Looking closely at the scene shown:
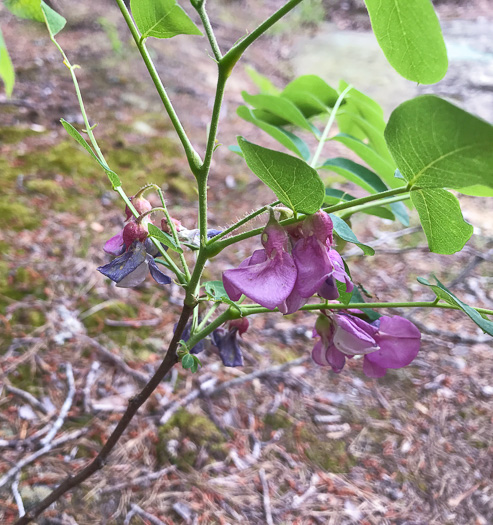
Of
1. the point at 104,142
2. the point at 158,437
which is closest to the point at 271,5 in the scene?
the point at 104,142

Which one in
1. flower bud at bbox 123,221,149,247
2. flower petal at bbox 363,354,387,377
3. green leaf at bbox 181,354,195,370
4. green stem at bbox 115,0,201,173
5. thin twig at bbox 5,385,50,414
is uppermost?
green stem at bbox 115,0,201,173

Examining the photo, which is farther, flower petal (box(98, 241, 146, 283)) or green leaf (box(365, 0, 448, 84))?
flower petal (box(98, 241, 146, 283))

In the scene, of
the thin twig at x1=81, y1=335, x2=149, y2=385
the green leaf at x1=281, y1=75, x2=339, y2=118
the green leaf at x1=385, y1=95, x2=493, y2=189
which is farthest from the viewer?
the thin twig at x1=81, y1=335, x2=149, y2=385

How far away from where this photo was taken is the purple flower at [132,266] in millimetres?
637

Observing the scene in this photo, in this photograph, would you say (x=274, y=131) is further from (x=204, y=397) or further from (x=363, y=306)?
(x=204, y=397)

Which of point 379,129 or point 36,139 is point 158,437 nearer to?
point 379,129

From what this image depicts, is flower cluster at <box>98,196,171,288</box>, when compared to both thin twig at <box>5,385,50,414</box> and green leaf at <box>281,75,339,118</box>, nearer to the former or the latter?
green leaf at <box>281,75,339,118</box>

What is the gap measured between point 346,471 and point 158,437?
1.71 feet

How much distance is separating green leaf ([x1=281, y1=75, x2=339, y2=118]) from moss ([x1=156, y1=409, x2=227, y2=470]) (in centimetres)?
88

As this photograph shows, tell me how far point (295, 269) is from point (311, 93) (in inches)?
24.4

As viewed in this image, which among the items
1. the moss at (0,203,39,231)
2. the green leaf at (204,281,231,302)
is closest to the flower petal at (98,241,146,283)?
the green leaf at (204,281,231,302)

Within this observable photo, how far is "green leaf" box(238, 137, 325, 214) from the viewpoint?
45 centimetres

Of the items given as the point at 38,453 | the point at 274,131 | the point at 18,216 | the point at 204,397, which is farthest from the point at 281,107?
the point at 18,216

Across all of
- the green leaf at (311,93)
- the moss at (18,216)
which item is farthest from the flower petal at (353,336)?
the moss at (18,216)
